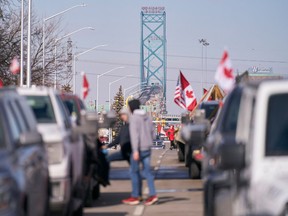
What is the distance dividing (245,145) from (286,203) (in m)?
1.64

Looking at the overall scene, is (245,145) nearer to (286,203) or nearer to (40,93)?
(286,203)

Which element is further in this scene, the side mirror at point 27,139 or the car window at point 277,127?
the side mirror at point 27,139

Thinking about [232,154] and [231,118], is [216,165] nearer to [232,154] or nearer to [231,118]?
[231,118]

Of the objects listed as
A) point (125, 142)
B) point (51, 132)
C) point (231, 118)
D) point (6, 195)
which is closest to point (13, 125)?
point (6, 195)

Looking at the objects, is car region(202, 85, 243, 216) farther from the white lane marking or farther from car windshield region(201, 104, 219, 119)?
car windshield region(201, 104, 219, 119)

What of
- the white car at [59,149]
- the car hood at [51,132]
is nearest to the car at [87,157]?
the white car at [59,149]

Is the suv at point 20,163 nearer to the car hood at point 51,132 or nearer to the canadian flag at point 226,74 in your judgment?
the car hood at point 51,132

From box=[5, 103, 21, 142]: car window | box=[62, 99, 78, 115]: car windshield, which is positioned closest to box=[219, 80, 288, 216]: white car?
box=[5, 103, 21, 142]: car window

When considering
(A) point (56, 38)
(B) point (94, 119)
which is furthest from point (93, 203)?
(A) point (56, 38)

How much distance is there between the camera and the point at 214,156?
10453mm

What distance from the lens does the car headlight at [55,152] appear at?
12.2m

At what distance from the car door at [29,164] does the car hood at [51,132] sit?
3.59ft

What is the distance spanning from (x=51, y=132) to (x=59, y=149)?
304mm

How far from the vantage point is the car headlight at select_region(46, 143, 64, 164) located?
12188mm
